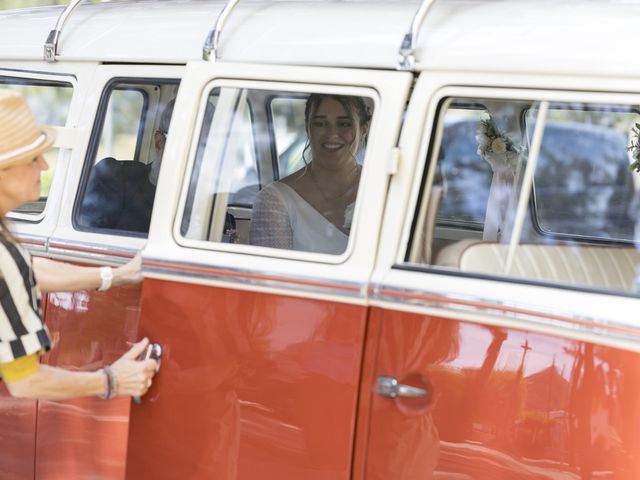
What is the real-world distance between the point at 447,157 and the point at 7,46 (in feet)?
7.48

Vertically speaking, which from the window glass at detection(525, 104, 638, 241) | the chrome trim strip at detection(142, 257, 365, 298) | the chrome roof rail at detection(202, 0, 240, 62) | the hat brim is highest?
the chrome roof rail at detection(202, 0, 240, 62)

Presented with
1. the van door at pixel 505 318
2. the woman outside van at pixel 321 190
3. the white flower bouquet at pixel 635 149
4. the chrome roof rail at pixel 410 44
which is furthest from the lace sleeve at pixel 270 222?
the white flower bouquet at pixel 635 149

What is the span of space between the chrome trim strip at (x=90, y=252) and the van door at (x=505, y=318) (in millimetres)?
1193

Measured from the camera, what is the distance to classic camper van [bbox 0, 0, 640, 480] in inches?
129

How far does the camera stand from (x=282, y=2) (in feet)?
13.6

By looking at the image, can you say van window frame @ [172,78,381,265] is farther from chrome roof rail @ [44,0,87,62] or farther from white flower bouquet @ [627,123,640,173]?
white flower bouquet @ [627,123,640,173]

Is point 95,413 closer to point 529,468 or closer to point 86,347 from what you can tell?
point 86,347

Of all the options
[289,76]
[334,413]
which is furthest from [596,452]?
[289,76]

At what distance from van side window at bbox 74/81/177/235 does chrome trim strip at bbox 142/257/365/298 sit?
0.47 metres

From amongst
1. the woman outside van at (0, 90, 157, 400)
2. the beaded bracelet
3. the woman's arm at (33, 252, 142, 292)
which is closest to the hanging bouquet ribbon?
the woman's arm at (33, 252, 142, 292)

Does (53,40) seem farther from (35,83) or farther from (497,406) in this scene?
(497,406)

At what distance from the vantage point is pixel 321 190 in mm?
Answer: 4156

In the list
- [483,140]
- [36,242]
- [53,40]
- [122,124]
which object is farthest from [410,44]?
[36,242]

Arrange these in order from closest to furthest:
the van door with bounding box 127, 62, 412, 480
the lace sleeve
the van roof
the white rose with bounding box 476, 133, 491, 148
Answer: the van roof → the van door with bounding box 127, 62, 412, 480 → the lace sleeve → the white rose with bounding box 476, 133, 491, 148
